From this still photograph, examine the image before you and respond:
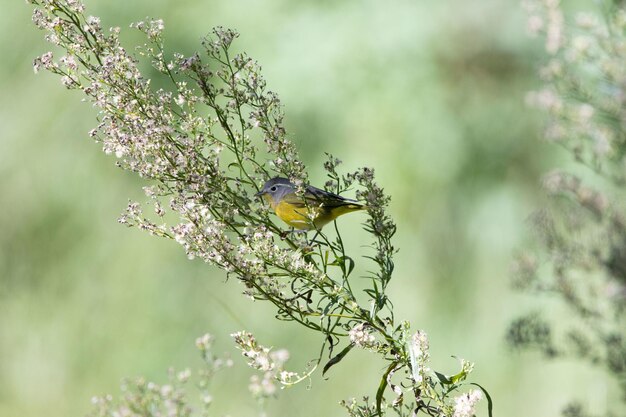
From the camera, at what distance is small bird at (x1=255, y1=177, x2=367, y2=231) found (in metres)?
1.07

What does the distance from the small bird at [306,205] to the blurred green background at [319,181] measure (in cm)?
166

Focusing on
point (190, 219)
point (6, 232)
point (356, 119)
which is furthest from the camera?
point (6, 232)

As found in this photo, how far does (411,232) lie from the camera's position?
3014 millimetres

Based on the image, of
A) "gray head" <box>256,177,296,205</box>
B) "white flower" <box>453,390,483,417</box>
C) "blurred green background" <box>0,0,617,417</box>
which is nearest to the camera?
"white flower" <box>453,390,483,417</box>

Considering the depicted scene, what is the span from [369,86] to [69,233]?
1.26 metres

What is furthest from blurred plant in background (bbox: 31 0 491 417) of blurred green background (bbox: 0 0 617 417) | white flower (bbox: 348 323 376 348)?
blurred green background (bbox: 0 0 617 417)

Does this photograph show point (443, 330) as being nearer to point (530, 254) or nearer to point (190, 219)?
point (530, 254)

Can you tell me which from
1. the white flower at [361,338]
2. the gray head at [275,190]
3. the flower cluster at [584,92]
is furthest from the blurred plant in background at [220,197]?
the flower cluster at [584,92]

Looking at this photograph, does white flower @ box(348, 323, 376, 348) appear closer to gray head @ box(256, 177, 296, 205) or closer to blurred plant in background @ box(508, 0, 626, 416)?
gray head @ box(256, 177, 296, 205)

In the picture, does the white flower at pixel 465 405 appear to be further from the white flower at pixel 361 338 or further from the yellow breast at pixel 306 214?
the yellow breast at pixel 306 214

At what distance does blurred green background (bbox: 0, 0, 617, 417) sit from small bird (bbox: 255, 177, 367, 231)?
1656 mm

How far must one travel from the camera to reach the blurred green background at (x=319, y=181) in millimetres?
2973

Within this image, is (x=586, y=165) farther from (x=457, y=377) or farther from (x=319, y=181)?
(x=319, y=181)

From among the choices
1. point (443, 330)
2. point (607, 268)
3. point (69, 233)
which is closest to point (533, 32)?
point (607, 268)
